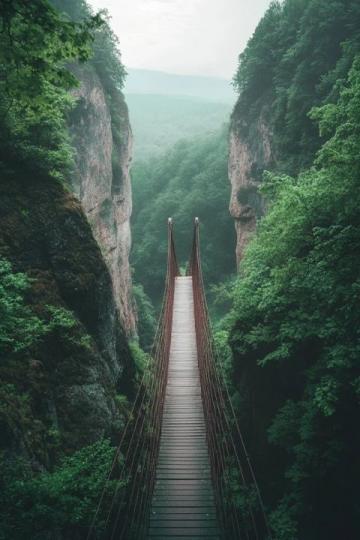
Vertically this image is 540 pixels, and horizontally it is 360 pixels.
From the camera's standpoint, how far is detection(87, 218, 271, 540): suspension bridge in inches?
120

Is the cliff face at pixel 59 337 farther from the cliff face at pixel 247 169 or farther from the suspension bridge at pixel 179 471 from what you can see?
the cliff face at pixel 247 169

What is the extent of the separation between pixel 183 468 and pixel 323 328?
7.40 ft

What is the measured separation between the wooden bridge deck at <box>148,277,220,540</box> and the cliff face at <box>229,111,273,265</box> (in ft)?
26.7

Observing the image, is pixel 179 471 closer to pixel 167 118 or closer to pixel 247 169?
pixel 247 169

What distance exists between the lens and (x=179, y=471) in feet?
13.9

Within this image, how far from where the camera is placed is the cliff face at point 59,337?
311 cm

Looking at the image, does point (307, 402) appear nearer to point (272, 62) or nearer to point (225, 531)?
point (225, 531)

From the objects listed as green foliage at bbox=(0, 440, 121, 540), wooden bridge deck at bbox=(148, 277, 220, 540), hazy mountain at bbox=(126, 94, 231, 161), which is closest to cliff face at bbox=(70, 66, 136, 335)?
wooden bridge deck at bbox=(148, 277, 220, 540)

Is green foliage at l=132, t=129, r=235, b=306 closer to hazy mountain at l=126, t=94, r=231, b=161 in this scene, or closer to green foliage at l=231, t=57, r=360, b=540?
hazy mountain at l=126, t=94, r=231, b=161

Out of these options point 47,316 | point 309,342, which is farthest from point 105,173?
point 47,316

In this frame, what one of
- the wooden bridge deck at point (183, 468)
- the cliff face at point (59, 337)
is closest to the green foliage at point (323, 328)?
the wooden bridge deck at point (183, 468)

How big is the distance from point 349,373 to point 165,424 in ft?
8.21

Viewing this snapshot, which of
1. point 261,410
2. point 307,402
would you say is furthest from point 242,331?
point 307,402

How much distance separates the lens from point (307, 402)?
15.1 feet
